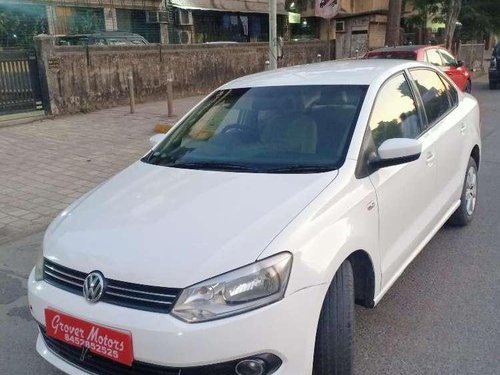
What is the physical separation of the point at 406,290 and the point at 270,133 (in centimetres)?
Answer: 149

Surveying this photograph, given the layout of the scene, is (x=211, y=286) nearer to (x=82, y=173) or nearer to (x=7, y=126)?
(x=82, y=173)

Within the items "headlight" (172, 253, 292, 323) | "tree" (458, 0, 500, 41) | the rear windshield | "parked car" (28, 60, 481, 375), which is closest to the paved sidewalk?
"parked car" (28, 60, 481, 375)

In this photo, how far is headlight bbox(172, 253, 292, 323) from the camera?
87.3 inches

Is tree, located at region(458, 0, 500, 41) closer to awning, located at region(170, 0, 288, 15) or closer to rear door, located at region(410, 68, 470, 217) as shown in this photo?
awning, located at region(170, 0, 288, 15)

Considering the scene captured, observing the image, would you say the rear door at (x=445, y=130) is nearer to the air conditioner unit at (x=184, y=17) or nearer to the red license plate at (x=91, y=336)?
the red license plate at (x=91, y=336)

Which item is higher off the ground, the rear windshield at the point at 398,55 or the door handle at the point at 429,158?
the rear windshield at the point at 398,55

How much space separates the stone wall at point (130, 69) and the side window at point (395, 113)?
9691mm

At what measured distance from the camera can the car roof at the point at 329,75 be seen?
11.9 ft

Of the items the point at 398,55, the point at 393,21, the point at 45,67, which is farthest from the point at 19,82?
the point at 393,21

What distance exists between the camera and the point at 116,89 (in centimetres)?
1334

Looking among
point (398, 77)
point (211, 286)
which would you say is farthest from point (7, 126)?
point (211, 286)

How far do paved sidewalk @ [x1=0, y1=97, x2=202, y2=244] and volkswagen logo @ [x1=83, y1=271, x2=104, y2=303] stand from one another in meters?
3.02

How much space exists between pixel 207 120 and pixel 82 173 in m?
3.99

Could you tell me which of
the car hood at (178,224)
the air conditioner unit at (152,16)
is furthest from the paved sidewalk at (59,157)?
the air conditioner unit at (152,16)
